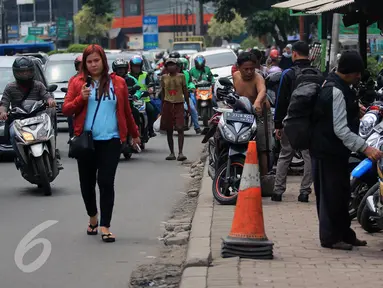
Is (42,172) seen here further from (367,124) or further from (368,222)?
(368,222)

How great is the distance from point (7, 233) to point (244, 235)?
2991 millimetres

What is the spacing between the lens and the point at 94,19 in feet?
279

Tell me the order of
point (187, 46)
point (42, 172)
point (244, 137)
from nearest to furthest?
point (244, 137), point (42, 172), point (187, 46)

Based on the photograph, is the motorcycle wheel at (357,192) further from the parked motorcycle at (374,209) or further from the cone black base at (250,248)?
the cone black base at (250,248)

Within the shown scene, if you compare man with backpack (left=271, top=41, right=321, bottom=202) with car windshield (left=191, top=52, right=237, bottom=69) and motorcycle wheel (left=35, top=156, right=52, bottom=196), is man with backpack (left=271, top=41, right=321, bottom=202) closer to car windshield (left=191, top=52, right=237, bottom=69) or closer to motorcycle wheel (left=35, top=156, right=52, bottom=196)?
motorcycle wheel (left=35, top=156, right=52, bottom=196)

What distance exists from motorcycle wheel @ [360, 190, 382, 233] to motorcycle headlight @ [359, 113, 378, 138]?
0.85 meters

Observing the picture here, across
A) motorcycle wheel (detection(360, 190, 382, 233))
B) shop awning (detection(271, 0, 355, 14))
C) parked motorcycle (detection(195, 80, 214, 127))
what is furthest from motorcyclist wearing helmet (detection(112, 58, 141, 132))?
motorcycle wheel (detection(360, 190, 382, 233))

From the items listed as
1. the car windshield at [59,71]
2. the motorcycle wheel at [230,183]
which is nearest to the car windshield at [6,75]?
the car windshield at [59,71]

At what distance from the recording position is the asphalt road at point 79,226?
777 cm

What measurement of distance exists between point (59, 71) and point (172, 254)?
15661mm

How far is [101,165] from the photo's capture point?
9008mm

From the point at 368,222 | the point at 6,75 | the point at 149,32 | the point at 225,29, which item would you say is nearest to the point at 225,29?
the point at 225,29

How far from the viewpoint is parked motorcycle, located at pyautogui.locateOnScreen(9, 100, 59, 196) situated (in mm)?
12250

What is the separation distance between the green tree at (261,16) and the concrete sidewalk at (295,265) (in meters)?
37.1
